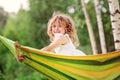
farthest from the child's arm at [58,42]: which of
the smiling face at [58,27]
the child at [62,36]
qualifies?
the smiling face at [58,27]

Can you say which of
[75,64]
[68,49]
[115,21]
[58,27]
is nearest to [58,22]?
[58,27]

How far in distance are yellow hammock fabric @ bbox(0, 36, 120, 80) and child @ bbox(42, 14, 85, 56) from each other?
36 cm

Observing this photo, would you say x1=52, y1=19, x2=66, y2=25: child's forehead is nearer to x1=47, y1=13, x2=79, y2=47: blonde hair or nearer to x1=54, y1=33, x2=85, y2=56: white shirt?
x1=47, y1=13, x2=79, y2=47: blonde hair

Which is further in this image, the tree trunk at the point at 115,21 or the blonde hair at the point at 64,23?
the tree trunk at the point at 115,21

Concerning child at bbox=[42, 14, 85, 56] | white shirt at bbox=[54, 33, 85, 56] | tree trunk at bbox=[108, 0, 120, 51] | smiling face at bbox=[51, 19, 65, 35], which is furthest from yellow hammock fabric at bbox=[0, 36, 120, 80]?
tree trunk at bbox=[108, 0, 120, 51]

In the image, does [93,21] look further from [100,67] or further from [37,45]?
[100,67]

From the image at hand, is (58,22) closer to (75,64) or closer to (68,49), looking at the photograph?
(68,49)

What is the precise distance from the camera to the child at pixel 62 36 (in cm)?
553

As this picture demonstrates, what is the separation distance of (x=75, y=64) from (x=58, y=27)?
0.85 m

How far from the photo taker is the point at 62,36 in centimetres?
555

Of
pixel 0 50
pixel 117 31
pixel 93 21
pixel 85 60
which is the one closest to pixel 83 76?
pixel 85 60

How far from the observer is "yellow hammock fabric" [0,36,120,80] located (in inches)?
196

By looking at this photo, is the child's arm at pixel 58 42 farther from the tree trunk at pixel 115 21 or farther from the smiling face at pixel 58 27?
the tree trunk at pixel 115 21

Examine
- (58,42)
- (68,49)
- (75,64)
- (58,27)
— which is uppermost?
(58,27)
